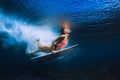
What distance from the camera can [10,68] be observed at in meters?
2.61

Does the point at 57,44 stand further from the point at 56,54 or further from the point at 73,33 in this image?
the point at 73,33

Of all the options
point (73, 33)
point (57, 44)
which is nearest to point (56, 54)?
point (57, 44)

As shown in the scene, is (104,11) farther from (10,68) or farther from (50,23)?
(10,68)

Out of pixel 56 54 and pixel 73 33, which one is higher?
pixel 73 33

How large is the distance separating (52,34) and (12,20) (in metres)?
0.45

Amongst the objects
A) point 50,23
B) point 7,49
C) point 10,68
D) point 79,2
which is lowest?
point 10,68

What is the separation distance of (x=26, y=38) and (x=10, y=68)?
38 cm

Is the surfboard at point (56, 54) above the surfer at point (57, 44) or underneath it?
underneath

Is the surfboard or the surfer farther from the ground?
the surfer

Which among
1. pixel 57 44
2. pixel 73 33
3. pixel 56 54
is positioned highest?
pixel 73 33

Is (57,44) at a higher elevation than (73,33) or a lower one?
lower

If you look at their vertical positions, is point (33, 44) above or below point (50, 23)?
below

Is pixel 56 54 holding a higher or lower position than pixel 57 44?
lower

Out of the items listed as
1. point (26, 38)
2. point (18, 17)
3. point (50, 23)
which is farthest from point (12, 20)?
point (50, 23)
